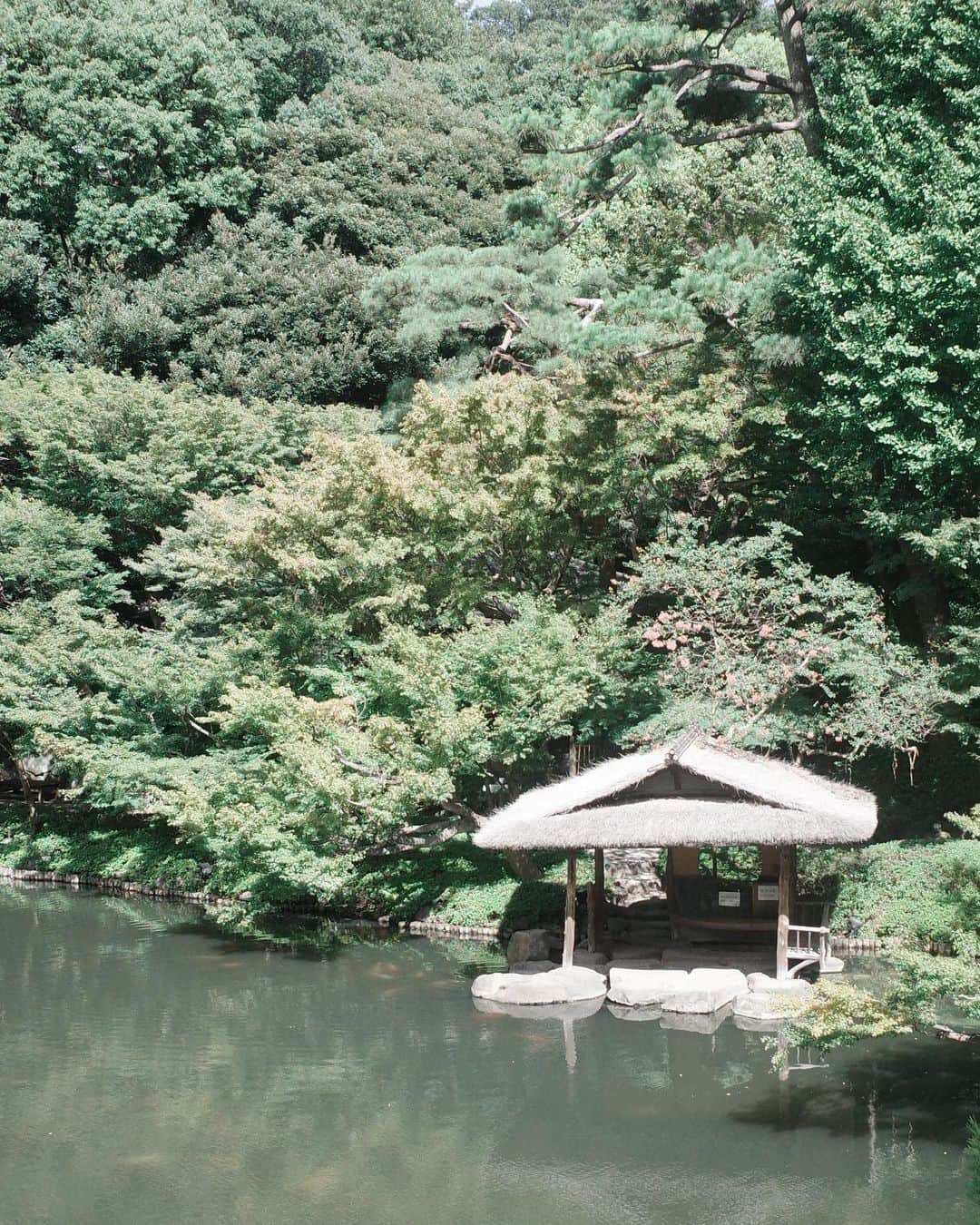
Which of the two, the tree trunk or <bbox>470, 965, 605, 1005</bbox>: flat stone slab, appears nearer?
<bbox>470, 965, 605, 1005</bbox>: flat stone slab

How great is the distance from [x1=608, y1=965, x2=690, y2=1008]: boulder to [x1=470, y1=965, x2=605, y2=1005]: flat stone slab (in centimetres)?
25

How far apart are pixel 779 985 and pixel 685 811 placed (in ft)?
6.59

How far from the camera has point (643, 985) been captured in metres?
12.4

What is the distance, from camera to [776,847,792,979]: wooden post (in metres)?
12.5

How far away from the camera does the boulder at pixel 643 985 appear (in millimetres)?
12289

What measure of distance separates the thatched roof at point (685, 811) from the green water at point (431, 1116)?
189 centimetres

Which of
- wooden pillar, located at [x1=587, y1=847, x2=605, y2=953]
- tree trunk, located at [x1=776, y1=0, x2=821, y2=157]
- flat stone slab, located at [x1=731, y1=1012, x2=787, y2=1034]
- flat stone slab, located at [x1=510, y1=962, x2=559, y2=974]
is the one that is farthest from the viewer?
tree trunk, located at [x1=776, y1=0, x2=821, y2=157]

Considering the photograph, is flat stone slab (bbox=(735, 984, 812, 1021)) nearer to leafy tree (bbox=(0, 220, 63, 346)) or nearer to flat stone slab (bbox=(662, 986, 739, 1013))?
flat stone slab (bbox=(662, 986, 739, 1013))

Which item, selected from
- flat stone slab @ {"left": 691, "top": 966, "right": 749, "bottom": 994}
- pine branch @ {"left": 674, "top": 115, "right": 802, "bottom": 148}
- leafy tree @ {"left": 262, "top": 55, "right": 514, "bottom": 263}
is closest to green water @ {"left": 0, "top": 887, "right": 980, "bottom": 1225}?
flat stone slab @ {"left": 691, "top": 966, "right": 749, "bottom": 994}

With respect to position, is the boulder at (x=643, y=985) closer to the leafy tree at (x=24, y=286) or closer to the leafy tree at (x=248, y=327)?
the leafy tree at (x=248, y=327)

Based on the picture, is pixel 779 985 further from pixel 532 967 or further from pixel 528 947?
pixel 528 947

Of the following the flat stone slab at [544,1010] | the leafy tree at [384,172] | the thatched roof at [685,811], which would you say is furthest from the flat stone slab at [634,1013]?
the leafy tree at [384,172]

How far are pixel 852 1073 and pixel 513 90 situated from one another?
36.9 metres

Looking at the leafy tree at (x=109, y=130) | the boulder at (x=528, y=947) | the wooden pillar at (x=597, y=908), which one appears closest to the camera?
the boulder at (x=528, y=947)
